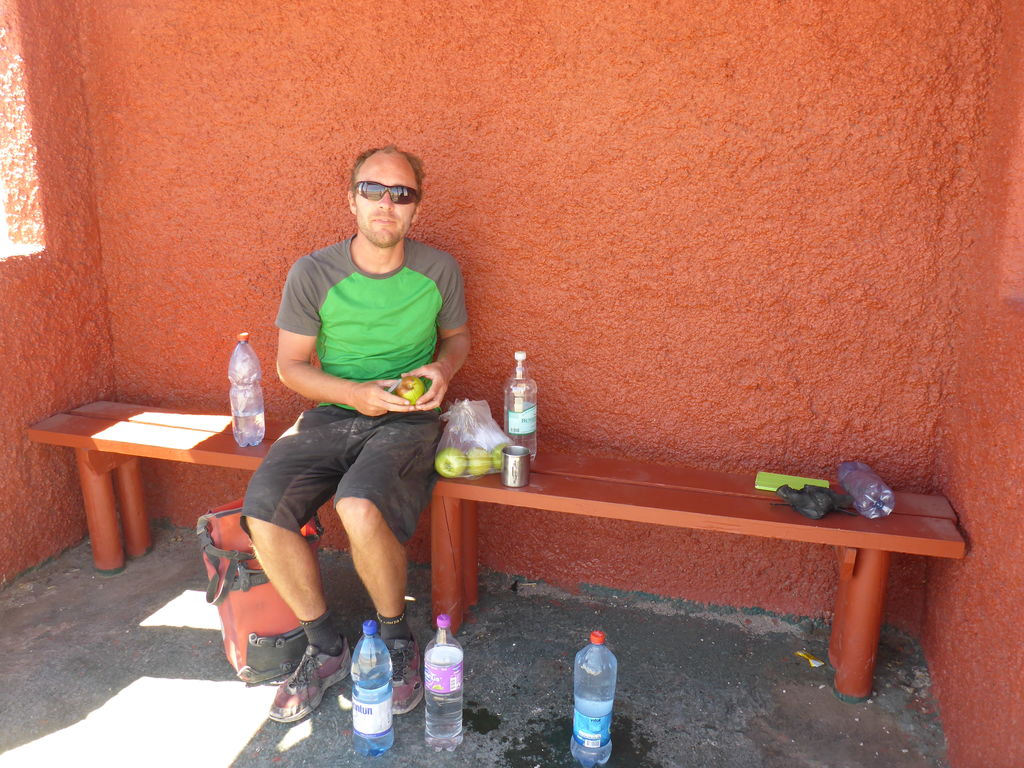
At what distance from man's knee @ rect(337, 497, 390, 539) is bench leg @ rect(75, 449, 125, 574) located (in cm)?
152

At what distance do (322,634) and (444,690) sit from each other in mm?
538

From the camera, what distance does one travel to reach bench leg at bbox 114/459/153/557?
3.64 meters

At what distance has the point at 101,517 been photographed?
3502 millimetres

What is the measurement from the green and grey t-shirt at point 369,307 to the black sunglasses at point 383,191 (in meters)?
0.23

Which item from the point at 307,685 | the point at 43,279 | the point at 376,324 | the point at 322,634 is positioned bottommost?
the point at 307,685

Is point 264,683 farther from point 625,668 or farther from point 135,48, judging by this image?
point 135,48

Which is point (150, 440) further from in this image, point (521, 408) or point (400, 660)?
point (521, 408)

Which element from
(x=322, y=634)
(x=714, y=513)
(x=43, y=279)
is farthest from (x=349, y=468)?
(x=43, y=279)

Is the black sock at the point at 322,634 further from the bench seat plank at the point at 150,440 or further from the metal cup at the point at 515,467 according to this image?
the metal cup at the point at 515,467

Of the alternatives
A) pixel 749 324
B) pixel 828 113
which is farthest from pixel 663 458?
pixel 828 113

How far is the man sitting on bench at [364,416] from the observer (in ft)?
8.75

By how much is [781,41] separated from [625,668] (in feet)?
7.57

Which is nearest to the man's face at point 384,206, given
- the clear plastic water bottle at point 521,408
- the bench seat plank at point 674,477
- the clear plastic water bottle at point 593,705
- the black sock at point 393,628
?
the clear plastic water bottle at point 521,408

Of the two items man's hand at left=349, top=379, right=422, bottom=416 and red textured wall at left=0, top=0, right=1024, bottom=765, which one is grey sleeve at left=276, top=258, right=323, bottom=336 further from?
red textured wall at left=0, top=0, right=1024, bottom=765
